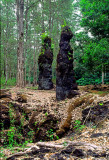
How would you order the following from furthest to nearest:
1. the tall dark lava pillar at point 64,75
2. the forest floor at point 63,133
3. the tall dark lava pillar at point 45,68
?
the tall dark lava pillar at point 45,68
the tall dark lava pillar at point 64,75
the forest floor at point 63,133

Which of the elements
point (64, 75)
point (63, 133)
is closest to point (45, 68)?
point (64, 75)

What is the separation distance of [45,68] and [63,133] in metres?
8.02

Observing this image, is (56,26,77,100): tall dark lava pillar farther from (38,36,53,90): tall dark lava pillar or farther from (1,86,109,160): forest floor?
(38,36,53,90): tall dark lava pillar

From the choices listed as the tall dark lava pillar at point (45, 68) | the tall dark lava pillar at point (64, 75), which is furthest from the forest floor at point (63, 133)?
the tall dark lava pillar at point (45, 68)

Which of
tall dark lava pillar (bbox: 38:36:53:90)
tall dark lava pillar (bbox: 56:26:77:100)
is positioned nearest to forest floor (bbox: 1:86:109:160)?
tall dark lava pillar (bbox: 56:26:77:100)

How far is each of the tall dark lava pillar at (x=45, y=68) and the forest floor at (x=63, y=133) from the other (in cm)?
397

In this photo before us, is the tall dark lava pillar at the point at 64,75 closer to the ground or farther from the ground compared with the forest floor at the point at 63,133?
farther from the ground

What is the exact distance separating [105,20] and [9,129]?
8.38m

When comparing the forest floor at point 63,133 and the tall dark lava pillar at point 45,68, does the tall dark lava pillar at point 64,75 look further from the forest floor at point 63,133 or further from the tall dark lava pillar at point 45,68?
the tall dark lava pillar at point 45,68

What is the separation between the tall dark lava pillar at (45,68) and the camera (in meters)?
12.8

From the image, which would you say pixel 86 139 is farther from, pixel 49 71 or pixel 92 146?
pixel 49 71

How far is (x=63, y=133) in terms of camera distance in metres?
5.79

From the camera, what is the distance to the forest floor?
10.9ft

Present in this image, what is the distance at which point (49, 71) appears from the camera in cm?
1308
